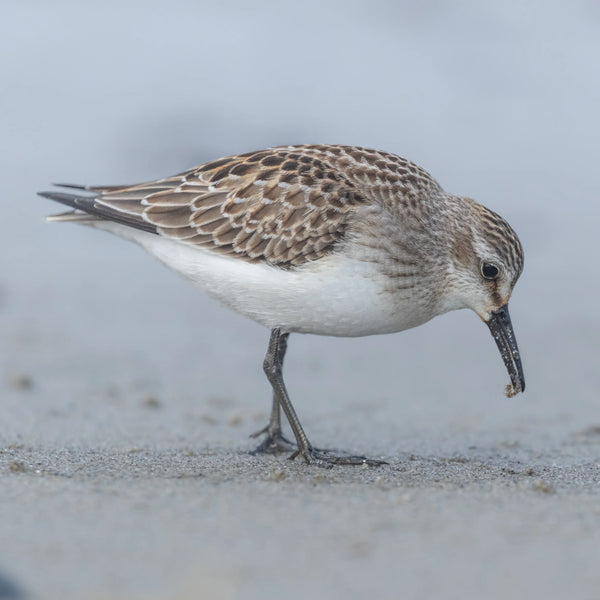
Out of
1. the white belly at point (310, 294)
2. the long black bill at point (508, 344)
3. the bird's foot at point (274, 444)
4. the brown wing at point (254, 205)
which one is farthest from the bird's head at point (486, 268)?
the bird's foot at point (274, 444)

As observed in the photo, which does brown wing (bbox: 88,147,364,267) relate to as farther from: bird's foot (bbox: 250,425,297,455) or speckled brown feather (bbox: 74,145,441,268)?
bird's foot (bbox: 250,425,297,455)

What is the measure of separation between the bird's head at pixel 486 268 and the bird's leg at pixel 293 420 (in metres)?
1.12

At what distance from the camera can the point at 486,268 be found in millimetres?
5828

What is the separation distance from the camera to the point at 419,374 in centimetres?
914

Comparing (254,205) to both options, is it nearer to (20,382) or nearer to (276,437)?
(276,437)

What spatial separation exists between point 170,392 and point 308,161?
3.16 m

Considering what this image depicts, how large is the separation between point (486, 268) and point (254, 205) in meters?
1.49

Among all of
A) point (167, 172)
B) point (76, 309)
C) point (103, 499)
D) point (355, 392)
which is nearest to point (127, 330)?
point (76, 309)

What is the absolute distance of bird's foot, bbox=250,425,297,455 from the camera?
6.21 meters

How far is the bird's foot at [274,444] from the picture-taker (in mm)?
6207

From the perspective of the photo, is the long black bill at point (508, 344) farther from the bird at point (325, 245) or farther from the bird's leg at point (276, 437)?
the bird's leg at point (276, 437)

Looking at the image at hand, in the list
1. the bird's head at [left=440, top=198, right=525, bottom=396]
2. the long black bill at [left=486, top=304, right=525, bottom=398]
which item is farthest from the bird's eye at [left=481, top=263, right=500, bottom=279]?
the long black bill at [left=486, top=304, right=525, bottom=398]

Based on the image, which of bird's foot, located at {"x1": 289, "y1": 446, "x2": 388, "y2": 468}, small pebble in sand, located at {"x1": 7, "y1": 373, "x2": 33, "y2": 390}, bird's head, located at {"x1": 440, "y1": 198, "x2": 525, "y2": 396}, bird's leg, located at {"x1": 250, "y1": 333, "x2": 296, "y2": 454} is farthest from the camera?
small pebble in sand, located at {"x1": 7, "y1": 373, "x2": 33, "y2": 390}

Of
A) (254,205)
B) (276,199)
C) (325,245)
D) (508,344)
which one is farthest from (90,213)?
(508,344)
